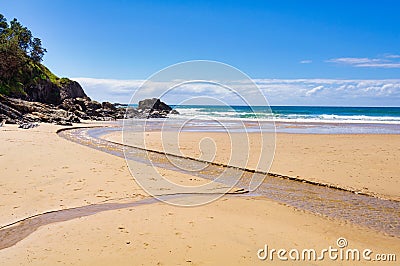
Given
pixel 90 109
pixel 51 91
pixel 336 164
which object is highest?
pixel 51 91

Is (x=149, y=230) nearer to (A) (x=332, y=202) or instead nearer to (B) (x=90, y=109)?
(A) (x=332, y=202)

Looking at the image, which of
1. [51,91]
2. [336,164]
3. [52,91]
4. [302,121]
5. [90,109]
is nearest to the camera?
[336,164]

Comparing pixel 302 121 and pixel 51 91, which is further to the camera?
pixel 51 91

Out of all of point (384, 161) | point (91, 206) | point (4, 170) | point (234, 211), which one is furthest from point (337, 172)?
point (4, 170)

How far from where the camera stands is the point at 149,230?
600 centimetres

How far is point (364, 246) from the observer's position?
5742 millimetres

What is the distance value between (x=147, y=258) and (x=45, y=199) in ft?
13.5

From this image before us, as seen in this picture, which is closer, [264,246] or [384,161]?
[264,246]

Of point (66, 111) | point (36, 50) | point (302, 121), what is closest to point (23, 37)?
point (36, 50)

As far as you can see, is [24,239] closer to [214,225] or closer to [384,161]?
[214,225]

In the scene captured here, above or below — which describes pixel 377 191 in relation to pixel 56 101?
below

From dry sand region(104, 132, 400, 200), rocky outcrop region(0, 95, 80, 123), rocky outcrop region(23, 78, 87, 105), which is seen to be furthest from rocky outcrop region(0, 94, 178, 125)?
dry sand region(104, 132, 400, 200)

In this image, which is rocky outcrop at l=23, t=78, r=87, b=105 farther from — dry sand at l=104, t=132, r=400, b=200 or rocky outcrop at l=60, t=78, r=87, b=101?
dry sand at l=104, t=132, r=400, b=200

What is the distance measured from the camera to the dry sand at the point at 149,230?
4.95 metres
